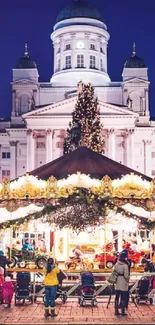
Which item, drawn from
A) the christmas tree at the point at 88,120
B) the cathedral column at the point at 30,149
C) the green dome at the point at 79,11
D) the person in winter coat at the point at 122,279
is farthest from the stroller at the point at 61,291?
Answer: the green dome at the point at 79,11

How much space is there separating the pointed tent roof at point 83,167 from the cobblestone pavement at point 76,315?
15.9 ft

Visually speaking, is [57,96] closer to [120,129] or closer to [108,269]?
[120,129]

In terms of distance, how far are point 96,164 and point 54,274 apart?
268 inches

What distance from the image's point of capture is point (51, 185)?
66.4 feet

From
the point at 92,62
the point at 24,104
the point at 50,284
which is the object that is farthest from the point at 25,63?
the point at 50,284

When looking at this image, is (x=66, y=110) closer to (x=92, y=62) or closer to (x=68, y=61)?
(x=68, y=61)

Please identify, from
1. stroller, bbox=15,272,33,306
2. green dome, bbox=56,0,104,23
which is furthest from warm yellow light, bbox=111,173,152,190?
green dome, bbox=56,0,104,23

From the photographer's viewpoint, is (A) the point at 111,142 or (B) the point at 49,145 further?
(B) the point at 49,145

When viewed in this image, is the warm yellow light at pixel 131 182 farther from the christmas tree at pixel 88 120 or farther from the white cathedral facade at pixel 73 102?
the white cathedral facade at pixel 73 102

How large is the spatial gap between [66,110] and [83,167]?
160ft

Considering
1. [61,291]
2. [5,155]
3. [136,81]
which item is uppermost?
[136,81]

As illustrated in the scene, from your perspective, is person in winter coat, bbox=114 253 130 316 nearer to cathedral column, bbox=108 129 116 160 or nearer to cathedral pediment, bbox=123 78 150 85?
cathedral column, bbox=108 129 116 160

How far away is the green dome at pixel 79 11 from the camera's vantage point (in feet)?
273

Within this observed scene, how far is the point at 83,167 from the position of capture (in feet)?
71.5
